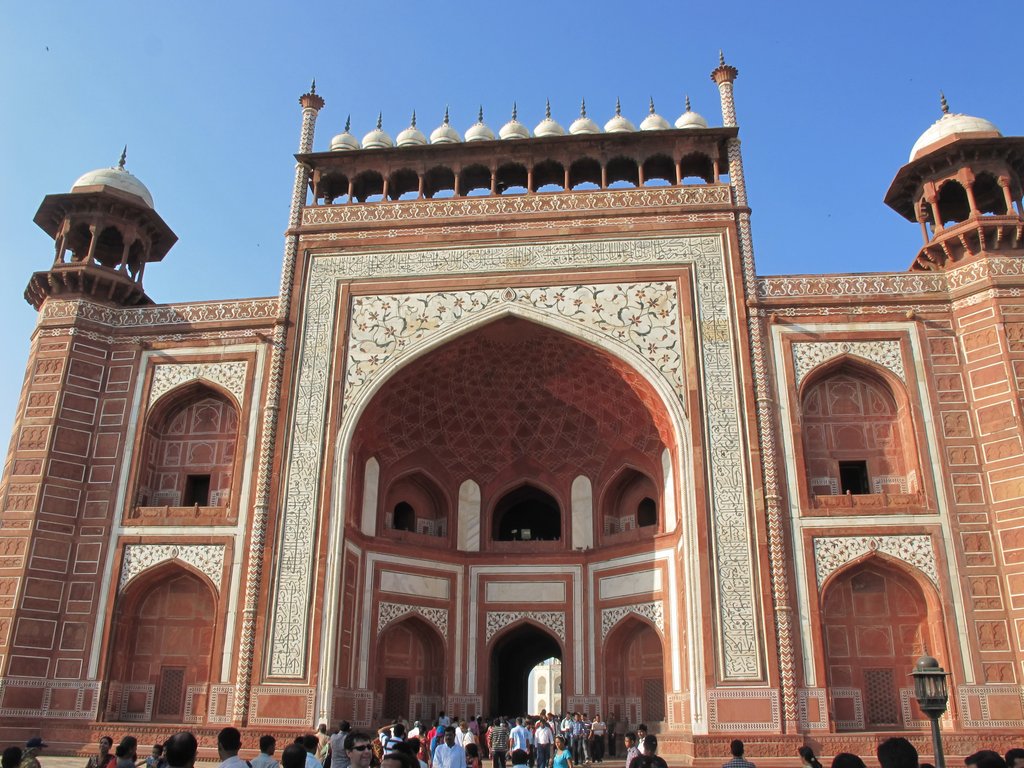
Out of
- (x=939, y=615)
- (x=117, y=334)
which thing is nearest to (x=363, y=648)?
(x=117, y=334)

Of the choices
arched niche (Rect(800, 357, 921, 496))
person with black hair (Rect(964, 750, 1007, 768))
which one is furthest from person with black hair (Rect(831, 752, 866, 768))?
arched niche (Rect(800, 357, 921, 496))

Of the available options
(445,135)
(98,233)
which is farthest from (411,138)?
(98,233)

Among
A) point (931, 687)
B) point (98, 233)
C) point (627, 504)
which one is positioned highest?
point (98, 233)

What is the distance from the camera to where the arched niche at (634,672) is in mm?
13398

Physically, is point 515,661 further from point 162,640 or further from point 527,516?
point 162,640

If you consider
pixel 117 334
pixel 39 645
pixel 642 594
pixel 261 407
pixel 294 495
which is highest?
pixel 117 334

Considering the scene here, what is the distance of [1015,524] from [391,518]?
8993mm

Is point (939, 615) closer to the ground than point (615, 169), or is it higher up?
closer to the ground

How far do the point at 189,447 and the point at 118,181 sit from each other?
470cm

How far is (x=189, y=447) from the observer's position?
46.2 ft

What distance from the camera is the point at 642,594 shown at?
13.5m

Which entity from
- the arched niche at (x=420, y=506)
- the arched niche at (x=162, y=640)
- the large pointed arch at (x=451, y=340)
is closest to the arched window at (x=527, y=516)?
the arched niche at (x=420, y=506)

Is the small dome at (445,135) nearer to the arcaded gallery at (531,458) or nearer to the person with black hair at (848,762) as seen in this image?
the arcaded gallery at (531,458)

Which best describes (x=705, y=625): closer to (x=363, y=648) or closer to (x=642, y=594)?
(x=642, y=594)
